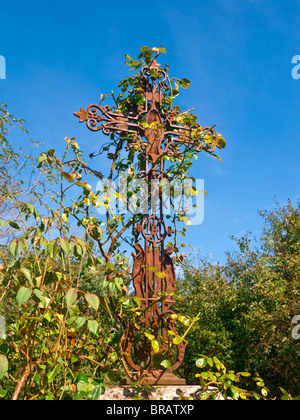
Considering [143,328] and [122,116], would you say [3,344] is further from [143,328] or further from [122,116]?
[122,116]

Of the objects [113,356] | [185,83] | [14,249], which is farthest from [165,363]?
[185,83]

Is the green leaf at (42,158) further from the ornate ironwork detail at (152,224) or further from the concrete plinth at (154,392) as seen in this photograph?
the concrete plinth at (154,392)

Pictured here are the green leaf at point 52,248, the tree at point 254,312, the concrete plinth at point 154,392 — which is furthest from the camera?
the tree at point 254,312

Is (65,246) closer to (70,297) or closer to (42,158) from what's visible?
(70,297)

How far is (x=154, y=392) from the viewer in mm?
2641

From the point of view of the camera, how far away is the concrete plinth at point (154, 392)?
2574 mm

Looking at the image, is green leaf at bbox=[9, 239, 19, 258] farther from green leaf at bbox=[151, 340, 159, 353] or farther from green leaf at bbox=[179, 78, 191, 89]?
green leaf at bbox=[179, 78, 191, 89]

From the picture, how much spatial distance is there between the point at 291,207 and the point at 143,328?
877 centimetres

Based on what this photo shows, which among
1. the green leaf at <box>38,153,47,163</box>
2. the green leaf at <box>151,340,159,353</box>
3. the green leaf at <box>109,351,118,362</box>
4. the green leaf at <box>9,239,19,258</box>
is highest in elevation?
the green leaf at <box>38,153,47,163</box>

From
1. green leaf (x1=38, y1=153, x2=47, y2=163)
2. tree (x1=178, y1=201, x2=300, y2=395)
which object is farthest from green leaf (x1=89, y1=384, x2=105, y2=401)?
tree (x1=178, y1=201, x2=300, y2=395)

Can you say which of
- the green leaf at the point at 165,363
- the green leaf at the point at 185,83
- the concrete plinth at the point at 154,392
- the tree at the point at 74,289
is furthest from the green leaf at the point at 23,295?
the green leaf at the point at 185,83

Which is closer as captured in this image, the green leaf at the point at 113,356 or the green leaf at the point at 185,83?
the green leaf at the point at 113,356

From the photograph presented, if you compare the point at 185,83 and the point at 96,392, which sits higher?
the point at 185,83

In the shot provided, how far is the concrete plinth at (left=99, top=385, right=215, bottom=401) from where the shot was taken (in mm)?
2574
